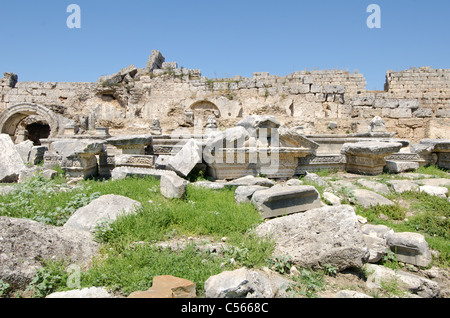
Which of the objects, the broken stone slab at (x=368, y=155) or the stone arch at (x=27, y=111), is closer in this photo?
the broken stone slab at (x=368, y=155)

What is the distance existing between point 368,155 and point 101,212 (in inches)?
215

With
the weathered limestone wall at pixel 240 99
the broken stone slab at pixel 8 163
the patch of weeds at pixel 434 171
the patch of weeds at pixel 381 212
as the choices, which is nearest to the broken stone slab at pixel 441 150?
the patch of weeds at pixel 434 171

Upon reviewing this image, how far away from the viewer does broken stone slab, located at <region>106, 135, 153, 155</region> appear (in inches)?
222

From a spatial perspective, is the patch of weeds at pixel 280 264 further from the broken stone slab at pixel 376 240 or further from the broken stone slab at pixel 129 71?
the broken stone slab at pixel 129 71

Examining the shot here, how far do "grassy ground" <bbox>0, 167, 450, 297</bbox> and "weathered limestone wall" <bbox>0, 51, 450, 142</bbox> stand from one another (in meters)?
8.16

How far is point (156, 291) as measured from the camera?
6.23ft

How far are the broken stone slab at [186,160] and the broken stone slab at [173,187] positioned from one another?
757mm

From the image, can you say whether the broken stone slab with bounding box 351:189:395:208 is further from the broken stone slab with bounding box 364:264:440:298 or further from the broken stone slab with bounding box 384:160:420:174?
the broken stone slab with bounding box 384:160:420:174

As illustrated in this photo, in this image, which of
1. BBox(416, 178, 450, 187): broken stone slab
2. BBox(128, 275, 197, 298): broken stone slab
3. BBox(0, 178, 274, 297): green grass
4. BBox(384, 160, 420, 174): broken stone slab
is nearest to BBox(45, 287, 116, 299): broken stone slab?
BBox(0, 178, 274, 297): green grass

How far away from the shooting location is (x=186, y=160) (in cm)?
499

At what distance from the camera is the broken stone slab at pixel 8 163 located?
17.1ft

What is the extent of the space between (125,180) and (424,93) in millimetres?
16380

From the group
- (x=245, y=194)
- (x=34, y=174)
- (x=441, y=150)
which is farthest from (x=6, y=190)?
(x=441, y=150)
